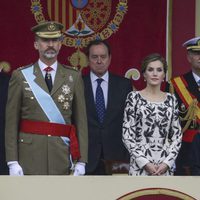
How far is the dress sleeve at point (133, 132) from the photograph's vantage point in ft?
25.7

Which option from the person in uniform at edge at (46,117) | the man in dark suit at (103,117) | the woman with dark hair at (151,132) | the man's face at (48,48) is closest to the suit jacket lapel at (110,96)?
the man in dark suit at (103,117)

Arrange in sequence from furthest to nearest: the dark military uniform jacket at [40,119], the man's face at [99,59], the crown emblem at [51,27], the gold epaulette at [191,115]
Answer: the man's face at [99,59]
the gold epaulette at [191,115]
the crown emblem at [51,27]
the dark military uniform jacket at [40,119]

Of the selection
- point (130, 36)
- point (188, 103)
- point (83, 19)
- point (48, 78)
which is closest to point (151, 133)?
point (188, 103)

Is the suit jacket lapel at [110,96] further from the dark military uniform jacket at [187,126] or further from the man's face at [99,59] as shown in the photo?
the dark military uniform jacket at [187,126]

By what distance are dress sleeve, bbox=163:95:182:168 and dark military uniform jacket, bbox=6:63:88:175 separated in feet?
1.89

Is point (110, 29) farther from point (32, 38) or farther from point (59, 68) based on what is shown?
point (59, 68)

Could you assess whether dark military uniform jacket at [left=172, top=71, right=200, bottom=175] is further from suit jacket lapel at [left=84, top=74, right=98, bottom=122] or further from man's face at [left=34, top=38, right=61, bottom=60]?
man's face at [left=34, top=38, right=61, bottom=60]

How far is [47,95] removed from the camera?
780 centimetres

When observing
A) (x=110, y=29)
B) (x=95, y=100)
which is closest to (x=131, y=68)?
(x=110, y=29)

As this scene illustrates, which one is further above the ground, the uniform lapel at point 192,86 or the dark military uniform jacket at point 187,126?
the uniform lapel at point 192,86

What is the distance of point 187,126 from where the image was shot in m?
8.34

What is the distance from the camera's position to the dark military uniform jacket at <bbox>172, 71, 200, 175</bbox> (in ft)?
27.3

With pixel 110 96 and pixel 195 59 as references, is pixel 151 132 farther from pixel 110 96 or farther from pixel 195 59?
pixel 195 59

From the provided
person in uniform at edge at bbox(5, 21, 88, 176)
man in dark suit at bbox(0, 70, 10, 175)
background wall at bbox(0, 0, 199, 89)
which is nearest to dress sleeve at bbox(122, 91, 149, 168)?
person in uniform at edge at bbox(5, 21, 88, 176)
